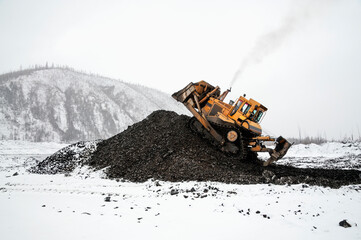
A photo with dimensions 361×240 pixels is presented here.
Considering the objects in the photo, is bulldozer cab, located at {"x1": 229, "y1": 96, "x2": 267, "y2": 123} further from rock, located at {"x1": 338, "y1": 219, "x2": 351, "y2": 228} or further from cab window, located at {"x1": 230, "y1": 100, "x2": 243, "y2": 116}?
rock, located at {"x1": 338, "y1": 219, "x2": 351, "y2": 228}

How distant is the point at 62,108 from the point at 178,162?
188 feet

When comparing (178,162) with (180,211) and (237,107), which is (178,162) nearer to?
(237,107)

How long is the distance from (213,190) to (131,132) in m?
8.54

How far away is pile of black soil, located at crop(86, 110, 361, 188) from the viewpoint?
994cm

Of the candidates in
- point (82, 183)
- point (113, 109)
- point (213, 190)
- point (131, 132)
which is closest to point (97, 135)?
point (113, 109)

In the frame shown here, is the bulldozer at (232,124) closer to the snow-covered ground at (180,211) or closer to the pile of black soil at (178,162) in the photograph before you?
the pile of black soil at (178,162)

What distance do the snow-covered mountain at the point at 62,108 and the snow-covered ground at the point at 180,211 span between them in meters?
49.0

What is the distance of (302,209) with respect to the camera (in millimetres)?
6059

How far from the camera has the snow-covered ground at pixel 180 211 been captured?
4.82 meters

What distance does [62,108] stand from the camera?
60.8 m

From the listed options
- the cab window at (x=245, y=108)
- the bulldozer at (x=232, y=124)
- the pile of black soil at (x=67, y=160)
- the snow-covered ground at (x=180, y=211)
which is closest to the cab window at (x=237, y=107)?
the bulldozer at (x=232, y=124)

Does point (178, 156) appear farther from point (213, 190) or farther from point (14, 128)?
point (14, 128)

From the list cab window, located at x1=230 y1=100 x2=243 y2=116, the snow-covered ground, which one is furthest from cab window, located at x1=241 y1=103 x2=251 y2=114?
the snow-covered ground

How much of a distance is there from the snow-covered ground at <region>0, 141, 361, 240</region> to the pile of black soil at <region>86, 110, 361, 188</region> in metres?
0.93
